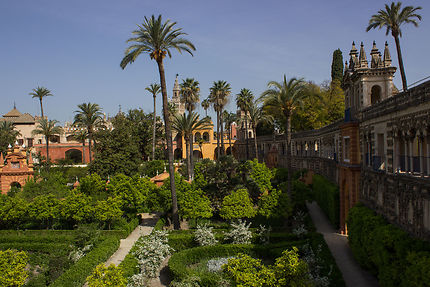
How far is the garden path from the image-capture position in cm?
1763

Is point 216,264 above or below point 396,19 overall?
below

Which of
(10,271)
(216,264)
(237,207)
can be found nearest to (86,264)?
(10,271)

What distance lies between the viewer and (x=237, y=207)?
1030 inches

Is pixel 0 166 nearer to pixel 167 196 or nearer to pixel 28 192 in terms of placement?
pixel 28 192

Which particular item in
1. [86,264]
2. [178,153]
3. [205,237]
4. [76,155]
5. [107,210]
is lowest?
[86,264]

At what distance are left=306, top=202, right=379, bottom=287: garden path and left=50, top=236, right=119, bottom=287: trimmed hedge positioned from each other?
1282 centimetres

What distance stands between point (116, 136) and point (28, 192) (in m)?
16.8

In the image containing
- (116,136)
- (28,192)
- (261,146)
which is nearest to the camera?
(28,192)

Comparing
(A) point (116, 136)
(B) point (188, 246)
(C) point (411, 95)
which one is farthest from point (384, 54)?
(A) point (116, 136)

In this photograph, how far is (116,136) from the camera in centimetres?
5034

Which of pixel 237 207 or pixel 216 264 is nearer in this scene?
pixel 216 264

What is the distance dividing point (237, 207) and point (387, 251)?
12.4 m

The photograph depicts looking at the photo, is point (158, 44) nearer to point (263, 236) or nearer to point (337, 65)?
point (263, 236)

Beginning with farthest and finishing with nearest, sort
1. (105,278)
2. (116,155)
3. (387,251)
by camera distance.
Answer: (116,155) < (387,251) < (105,278)
